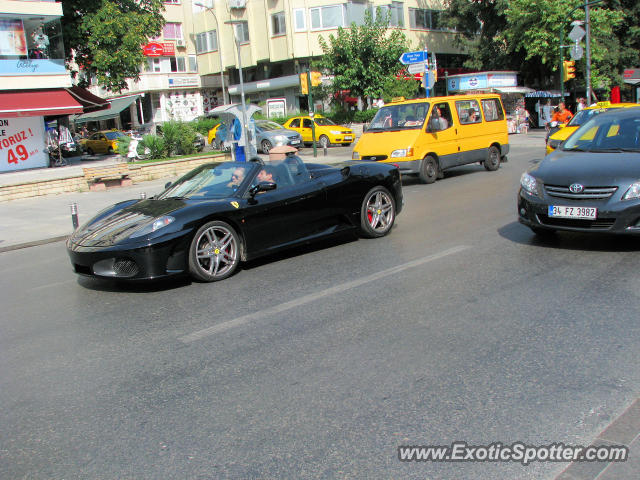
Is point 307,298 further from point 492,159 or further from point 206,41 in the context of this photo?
point 206,41

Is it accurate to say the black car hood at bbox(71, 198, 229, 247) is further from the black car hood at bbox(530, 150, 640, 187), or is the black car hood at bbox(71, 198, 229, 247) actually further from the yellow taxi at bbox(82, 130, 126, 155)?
the yellow taxi at bbox(82, 130, 126, 155)

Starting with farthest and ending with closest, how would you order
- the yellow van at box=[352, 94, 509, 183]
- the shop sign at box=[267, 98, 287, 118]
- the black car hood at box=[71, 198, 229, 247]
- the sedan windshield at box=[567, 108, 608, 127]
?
the shop sign at box=[267, 98, 287, 118]
the sedan windshield at box=[567, 108, 608, 127]
the yellow van at box=[352, 94, 509, 183]
the black car hood at box=[71, 198, 229, 247]

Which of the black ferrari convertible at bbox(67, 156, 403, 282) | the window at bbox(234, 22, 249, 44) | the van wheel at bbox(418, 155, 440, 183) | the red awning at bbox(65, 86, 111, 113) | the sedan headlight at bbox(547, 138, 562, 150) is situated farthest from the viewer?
the window at bbox(234, 22, 249, 44)

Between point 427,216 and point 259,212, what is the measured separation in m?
4.09

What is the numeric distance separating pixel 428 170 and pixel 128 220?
9525 mm

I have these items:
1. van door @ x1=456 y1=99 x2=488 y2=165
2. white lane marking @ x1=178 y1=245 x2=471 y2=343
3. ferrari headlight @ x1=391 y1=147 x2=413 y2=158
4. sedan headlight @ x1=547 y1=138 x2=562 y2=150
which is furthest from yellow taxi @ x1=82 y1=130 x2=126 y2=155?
white lane marking @ x1=178 y1=245 x2=471 y2=343

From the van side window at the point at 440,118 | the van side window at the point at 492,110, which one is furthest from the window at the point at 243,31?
the van side window at the point at 440,118

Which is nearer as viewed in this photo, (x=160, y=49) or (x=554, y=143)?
(x=554, y=143)

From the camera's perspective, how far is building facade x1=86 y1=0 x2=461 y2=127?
146 ft

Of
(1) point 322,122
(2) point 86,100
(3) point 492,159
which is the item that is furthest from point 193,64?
(3) point 492,159

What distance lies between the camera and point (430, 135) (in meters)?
15.1

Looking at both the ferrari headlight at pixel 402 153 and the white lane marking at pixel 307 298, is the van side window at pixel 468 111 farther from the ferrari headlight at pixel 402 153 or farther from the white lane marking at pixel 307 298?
the white lane marking at pixel 307 298

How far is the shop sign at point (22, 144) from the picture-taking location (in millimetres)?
24422

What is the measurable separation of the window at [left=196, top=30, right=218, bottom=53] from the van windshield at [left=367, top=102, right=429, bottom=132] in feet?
130
